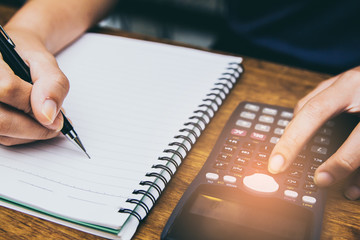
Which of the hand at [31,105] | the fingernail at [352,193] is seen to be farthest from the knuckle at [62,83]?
the fingernail at [352,193]

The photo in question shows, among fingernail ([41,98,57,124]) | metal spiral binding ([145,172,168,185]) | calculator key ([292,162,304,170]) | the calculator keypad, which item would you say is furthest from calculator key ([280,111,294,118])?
fingernail ([41,98,57,124])

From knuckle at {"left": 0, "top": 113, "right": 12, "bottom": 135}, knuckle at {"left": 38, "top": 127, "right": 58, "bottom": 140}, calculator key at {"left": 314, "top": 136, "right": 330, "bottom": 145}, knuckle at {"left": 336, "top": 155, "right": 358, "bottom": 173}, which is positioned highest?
calculator key at {"left": 314, "top": 136, "right": 330, "bottom": 145}

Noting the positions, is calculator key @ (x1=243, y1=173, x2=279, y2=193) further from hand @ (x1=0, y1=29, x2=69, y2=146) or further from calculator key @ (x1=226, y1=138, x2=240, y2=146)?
hand @ (x1=0, y1=29, x2=69, y2=146)

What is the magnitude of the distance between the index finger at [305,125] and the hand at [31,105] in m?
0.27

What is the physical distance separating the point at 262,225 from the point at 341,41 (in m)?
0.55

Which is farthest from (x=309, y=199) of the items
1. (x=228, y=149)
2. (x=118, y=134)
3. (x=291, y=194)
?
(x=118, y=134)

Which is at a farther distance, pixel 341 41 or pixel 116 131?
pixel 341 41

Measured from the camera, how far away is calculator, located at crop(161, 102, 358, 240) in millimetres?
371

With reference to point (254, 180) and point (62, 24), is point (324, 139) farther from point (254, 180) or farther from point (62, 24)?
point (62, 24)

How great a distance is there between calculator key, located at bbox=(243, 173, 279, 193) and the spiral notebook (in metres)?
0.09

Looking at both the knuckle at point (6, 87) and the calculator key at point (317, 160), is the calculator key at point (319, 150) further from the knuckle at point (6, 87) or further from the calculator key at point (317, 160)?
the knuckle at point (6, 87)

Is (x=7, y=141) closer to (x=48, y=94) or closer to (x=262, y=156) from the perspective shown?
(x=48, y=94)

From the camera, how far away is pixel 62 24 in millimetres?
685

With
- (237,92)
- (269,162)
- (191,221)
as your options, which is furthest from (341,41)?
(191,221)
